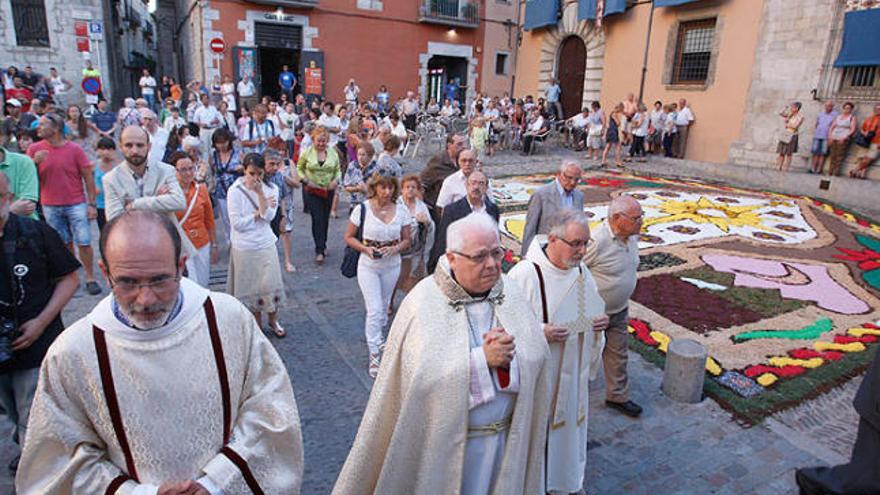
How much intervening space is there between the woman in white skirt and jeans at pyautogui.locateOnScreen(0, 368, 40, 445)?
203 centimetres

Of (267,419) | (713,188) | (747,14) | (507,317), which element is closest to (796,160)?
(713,188)

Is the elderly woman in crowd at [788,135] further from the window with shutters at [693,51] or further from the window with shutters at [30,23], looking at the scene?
the window with shutters at [30,23]

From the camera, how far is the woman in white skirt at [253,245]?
5188 mm

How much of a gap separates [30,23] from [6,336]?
23242mm

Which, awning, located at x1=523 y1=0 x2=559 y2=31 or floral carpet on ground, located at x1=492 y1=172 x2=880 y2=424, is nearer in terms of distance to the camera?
floral carpet on ground, located at x1=492 y1=172 x2=880 y2=424

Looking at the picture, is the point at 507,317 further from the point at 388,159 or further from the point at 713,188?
the point at 713,188

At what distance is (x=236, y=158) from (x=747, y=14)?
15.2 metres

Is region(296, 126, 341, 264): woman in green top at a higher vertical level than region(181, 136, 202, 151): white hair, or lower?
lower

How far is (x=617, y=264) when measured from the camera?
161 inches

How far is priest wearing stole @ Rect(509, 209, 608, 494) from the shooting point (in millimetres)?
3264

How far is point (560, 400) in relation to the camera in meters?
3.28

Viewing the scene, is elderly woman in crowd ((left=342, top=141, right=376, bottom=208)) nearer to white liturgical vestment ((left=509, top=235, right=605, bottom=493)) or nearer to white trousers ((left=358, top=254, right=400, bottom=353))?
white trousers ((left=358, top=254, right=400, bottom=353))

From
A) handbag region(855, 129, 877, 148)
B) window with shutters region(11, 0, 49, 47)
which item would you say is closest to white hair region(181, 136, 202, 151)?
handbag region(855, 129, 877, 148)

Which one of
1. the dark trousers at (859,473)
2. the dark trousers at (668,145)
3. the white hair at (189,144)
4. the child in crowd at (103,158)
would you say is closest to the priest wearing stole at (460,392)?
the dark trousers at (859,473)
